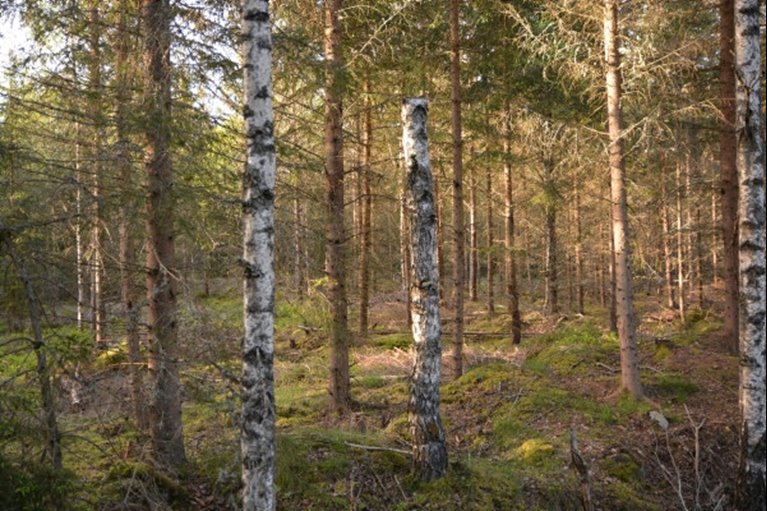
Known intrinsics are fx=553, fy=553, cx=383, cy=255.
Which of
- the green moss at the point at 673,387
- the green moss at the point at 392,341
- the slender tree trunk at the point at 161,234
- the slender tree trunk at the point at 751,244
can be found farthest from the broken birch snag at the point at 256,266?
the green moss at the point at 392,341

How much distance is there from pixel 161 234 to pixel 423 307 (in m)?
3.58

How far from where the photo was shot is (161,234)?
23.9 feet

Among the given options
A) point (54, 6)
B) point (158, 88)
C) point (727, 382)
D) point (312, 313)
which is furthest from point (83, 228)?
point (727, 382)

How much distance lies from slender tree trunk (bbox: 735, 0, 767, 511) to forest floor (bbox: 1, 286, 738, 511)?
623 millimetres

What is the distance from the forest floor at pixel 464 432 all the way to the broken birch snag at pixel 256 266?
1.18 feet

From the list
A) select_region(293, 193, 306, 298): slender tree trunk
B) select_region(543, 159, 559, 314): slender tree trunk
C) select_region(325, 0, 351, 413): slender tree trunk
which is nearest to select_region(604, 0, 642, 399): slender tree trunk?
select_region(543, 159, 559, 314): slender tree trunk

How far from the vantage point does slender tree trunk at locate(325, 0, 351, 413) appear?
10.3 meters

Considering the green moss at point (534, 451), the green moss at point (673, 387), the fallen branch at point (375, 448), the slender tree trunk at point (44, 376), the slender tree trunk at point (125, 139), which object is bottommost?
the green moss at point (534, 451)

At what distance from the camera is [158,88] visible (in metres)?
6.80

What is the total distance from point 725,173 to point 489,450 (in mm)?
8328

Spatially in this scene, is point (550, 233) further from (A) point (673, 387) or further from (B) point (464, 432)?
(B) point (464, 432)

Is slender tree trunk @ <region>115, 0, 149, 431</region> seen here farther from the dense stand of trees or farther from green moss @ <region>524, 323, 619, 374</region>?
green moss @ <region>524, 323, 619, 374</region>

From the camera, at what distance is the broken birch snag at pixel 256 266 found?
5387 millimetres

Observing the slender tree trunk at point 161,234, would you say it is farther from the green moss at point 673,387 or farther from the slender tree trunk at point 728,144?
the slender tree trunk at point 728,144
